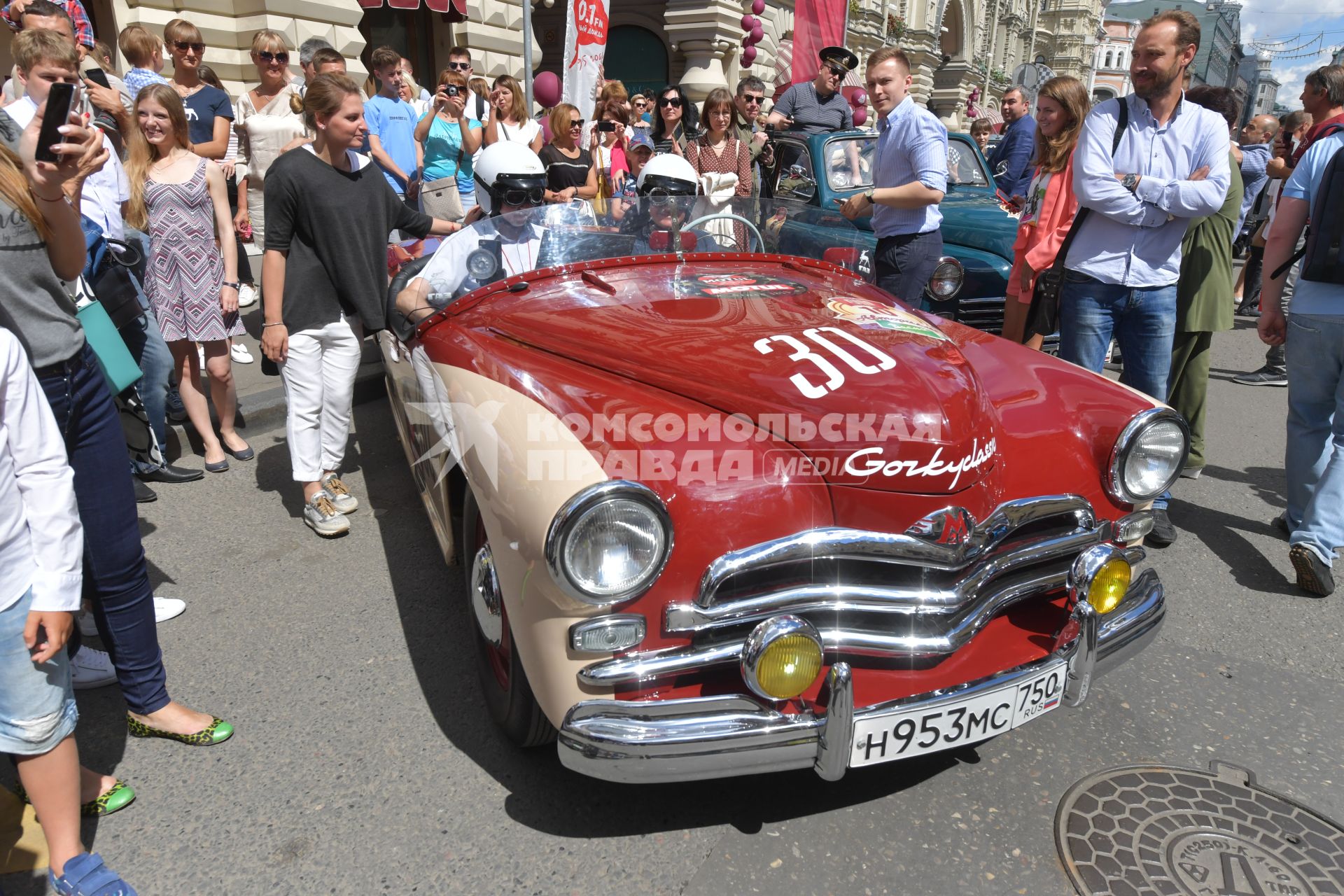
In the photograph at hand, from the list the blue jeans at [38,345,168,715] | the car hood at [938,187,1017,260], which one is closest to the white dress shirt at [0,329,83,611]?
the blue jeans at [38,345,168,715]

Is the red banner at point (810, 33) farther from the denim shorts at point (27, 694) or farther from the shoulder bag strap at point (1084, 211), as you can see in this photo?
the denim shorts at point (27, 694)

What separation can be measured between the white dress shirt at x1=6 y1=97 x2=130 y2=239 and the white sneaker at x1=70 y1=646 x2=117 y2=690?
1880 millimetres

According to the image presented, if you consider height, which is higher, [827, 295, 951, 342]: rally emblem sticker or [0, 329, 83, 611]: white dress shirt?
[827, 295, 951, 342]: rally emblem sticker

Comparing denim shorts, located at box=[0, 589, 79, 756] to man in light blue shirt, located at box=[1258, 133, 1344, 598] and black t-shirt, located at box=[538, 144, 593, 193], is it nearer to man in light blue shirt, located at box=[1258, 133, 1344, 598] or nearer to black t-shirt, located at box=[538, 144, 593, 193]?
black t-shirt, located at box=[538, 144, 593, 193]

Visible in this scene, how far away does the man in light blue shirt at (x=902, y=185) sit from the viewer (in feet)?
14.5

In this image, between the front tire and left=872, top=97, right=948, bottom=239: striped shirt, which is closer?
the front tire

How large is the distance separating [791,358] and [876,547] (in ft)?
2.00

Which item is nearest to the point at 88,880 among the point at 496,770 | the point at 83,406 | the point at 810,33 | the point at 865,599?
the point at 496,770

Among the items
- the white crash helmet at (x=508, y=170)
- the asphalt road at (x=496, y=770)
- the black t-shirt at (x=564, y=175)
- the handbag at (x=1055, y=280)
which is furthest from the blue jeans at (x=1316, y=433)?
the black t-shirt at (x=564, y=175)

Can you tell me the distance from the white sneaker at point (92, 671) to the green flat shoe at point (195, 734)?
28cm

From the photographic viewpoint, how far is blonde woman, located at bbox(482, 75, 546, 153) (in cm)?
657

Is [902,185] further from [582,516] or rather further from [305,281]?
[582,516]

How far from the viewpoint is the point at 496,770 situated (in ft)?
8.00

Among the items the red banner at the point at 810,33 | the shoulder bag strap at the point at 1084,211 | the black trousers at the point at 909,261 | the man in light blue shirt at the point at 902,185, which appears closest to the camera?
the shoulder bag strap at the point at 1084,211
